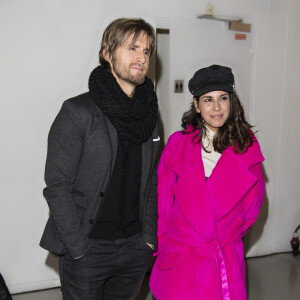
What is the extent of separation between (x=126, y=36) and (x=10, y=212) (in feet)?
5.80

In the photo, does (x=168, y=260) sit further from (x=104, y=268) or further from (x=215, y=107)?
(x=215, y=107)

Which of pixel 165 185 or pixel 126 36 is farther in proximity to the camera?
pixel 165 185

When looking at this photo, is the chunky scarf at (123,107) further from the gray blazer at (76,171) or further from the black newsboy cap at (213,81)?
the black newsboy cap at (213,81)

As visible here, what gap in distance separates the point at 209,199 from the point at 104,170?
1.76ft

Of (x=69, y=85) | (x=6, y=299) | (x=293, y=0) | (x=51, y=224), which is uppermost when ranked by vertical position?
(x=293, y=0)

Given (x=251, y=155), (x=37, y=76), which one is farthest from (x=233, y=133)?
(x=37, y=76)

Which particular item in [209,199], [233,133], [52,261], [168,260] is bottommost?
[52,261]

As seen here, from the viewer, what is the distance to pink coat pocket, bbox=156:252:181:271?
1924mm

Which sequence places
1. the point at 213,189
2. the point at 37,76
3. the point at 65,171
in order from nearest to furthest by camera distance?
the point at 65,171, the point at 213,189, the point at 37,76

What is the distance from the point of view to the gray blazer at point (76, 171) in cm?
168

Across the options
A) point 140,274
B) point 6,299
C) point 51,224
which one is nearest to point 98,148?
point 51,224

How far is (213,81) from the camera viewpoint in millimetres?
1975

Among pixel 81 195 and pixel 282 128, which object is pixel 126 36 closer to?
pixel 81 195

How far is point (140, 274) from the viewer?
6.40 ft
